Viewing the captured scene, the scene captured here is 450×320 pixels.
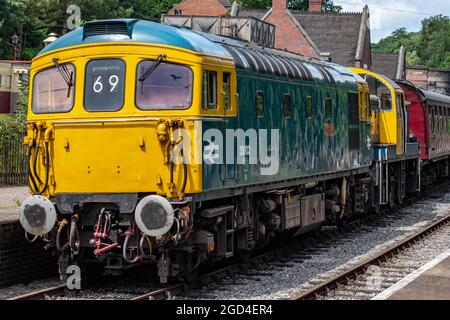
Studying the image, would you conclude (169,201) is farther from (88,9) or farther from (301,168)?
(88,9)

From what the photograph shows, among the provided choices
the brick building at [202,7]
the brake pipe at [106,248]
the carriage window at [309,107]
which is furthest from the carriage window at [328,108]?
the brick building at [202,7]

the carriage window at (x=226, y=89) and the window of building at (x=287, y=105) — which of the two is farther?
the window of building at (x=287, y=105)

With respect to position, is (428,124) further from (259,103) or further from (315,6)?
(315,6)

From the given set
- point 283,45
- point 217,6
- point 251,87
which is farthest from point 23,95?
point 217,6

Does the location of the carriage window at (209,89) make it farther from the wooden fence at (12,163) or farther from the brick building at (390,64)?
the brick building at (390,64)

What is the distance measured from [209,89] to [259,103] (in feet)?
6.52

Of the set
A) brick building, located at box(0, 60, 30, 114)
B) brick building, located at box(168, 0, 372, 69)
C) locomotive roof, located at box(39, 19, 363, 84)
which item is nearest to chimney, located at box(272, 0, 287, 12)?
brick building, located at box(168, 0, 372, 69)

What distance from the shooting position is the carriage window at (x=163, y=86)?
11078 millimetres

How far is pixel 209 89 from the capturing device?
11.4 metres

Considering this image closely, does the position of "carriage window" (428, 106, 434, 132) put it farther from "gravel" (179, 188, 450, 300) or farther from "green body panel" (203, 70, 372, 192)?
"green body panel" (203, 70, 372, 192)

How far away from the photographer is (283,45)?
56469 mm

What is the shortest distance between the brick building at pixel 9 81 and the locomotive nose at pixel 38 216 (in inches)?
1175

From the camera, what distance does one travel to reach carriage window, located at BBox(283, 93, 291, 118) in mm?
14367

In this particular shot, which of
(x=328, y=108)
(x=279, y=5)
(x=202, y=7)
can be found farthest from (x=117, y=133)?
(x=202, y=7)
